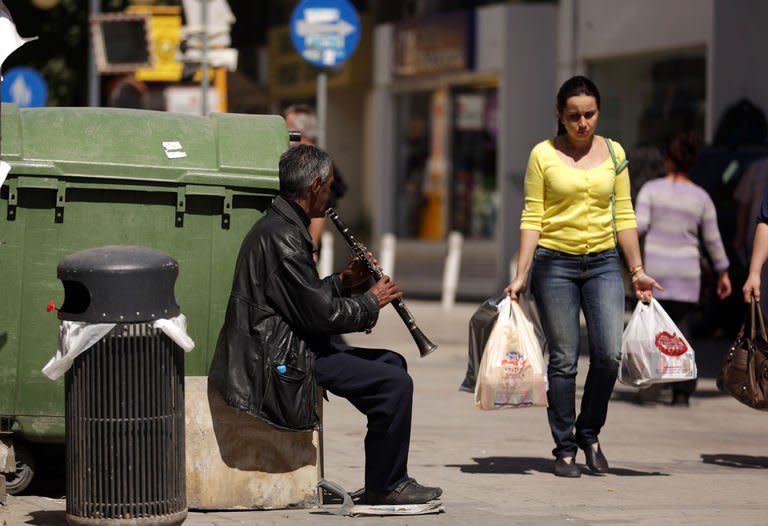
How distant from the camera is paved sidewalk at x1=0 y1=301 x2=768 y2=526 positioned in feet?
23.7

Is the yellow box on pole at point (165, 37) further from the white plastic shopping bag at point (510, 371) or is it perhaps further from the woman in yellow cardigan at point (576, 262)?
the white plastic shopping bag at point (510, 371)

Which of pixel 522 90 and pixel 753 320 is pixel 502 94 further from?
pixel 753 320

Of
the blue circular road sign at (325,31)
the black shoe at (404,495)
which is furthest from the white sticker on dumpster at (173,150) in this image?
the blue circular road sign at (325,31)

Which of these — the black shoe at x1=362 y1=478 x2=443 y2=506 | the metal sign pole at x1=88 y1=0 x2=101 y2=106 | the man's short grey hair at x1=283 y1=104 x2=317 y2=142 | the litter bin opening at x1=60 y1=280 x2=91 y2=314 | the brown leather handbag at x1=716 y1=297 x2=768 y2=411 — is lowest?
the black shoe at x1=362 y1=478 x2=443 y2=506

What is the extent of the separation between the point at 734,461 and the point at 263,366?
3221mm

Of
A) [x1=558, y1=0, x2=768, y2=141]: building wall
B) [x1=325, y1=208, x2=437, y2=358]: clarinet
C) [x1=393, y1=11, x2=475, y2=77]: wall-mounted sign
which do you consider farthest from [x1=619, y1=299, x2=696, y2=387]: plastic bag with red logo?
[x1=393, y1=11, x2=475, y2=77]: wall-mounted sign

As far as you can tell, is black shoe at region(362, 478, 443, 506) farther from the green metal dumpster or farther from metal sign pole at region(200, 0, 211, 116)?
metal sign pole at region(200, 0, 211, 116)

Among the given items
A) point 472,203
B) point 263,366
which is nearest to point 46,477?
point 263,366

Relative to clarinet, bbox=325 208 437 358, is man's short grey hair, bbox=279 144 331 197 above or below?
above

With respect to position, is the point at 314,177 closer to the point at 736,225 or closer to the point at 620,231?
the point at 620,231

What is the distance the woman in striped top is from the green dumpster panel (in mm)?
4053

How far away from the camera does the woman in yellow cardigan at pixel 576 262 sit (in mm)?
8398

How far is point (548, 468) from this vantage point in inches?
342

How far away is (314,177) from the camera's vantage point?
7184 mm
